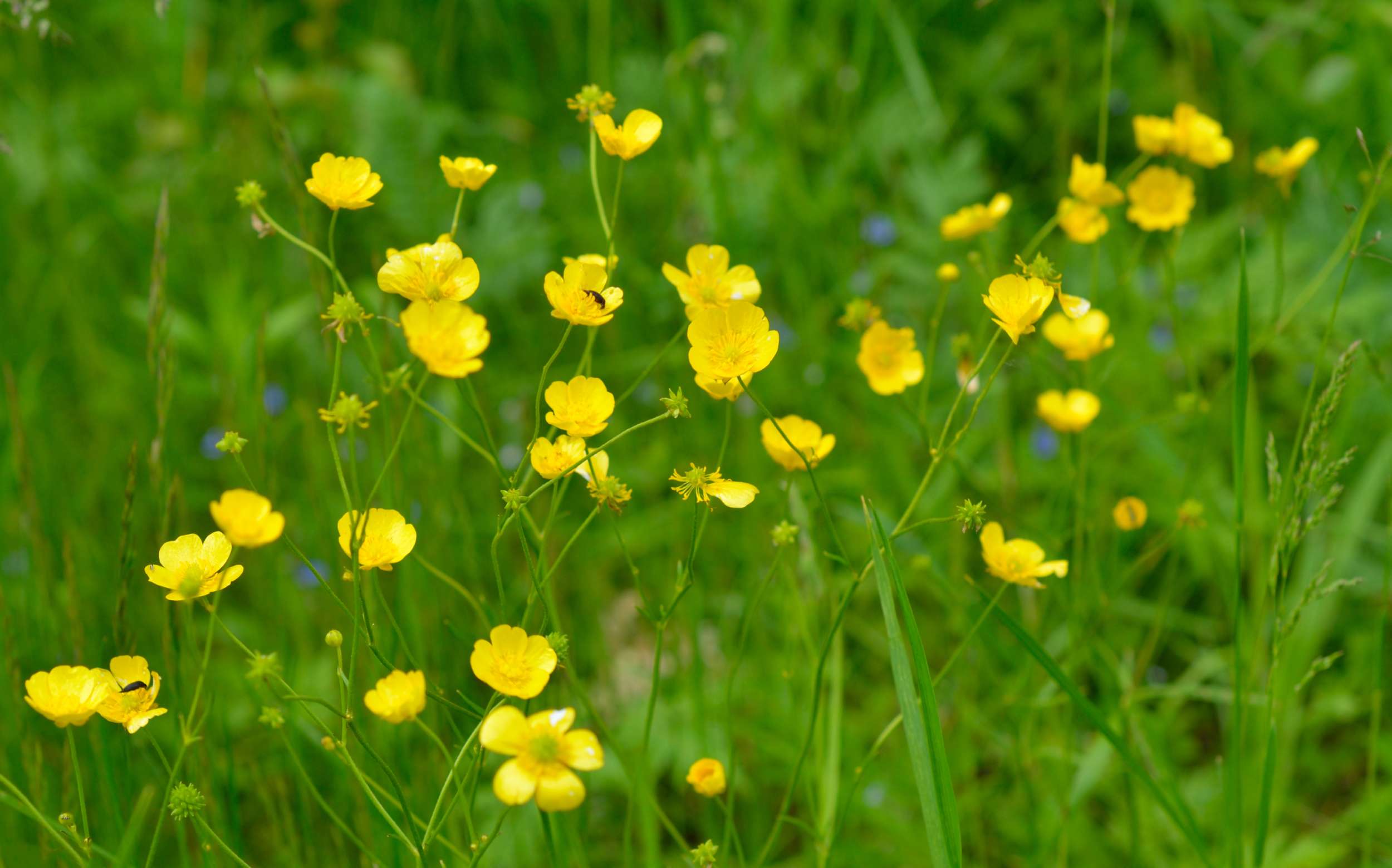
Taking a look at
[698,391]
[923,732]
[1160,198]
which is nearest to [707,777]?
[923,732]

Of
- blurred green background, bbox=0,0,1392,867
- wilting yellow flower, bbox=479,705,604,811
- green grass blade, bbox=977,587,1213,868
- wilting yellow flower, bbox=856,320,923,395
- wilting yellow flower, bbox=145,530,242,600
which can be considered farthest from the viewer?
blurred green background, bbox=0,0,1392,867

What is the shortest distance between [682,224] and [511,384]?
579 millimetres

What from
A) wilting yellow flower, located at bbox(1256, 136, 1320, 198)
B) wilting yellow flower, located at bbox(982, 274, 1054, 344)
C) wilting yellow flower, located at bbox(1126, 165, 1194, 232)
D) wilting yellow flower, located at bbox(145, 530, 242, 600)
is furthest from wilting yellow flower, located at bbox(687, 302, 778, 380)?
wilting yellow flower, located at bbox(1256, 136, 1320, 198)

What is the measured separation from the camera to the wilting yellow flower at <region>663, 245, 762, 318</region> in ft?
3.40

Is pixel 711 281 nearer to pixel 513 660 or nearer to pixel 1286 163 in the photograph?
pixel 513 660

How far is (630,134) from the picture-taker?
1060 mm

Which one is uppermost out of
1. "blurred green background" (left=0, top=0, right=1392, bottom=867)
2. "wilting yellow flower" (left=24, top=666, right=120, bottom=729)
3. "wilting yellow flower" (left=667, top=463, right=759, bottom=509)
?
"wilting yellow flower" (left=667, top=463, right=759, bottom=509)

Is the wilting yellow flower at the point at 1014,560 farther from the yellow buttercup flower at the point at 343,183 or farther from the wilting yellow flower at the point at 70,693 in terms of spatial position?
the wilting yellow flower at the point at 70,693

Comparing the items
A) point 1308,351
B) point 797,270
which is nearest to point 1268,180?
point 1308,351

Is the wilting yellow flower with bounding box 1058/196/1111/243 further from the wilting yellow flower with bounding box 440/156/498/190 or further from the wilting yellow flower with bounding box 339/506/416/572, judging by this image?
the wilting yellow flower with bounding box 339/506/416/572

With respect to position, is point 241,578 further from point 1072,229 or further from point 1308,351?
point 1308,351

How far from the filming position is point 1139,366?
2.09 m

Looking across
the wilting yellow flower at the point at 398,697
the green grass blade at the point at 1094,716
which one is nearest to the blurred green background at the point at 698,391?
the green grass blade at the point at 1094,716

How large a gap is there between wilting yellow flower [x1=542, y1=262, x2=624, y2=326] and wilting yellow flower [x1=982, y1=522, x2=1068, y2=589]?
407 millimetres
